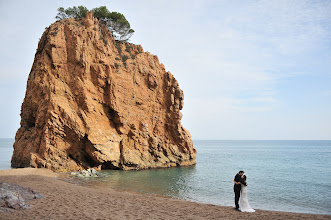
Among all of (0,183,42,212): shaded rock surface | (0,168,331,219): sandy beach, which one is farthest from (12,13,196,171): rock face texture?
(0,183,42,212): shaded rock surface

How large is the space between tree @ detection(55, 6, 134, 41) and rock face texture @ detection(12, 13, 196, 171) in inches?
127

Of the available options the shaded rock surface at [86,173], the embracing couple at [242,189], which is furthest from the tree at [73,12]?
the embracing couple at [242,189]

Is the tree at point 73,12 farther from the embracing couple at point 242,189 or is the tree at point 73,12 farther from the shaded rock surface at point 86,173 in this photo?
the embracing couple at point 242,189

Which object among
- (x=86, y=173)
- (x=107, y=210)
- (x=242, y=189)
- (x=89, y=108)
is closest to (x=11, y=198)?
(x=107, y=210)

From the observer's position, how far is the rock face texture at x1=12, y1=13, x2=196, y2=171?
27625 mm

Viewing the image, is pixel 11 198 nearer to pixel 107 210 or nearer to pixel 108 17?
pixel 107 210

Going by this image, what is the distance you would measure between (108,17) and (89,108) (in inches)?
679

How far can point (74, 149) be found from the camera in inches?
1133

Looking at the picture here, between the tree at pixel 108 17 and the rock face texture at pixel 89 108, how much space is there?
3.23m

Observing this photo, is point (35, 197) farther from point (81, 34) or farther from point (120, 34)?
point (120, 34)

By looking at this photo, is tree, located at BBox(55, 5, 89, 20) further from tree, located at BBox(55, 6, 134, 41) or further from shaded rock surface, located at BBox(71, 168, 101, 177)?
shaded rock surface, located at BBox(71, 168, 101, 177)

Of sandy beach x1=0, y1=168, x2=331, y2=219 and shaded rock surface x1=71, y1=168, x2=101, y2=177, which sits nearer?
sandy beach x1=0, y1=168, x2=331, y2=219

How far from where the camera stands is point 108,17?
38781mm

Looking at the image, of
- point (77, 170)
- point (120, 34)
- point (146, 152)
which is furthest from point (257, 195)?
point (120, 34)
